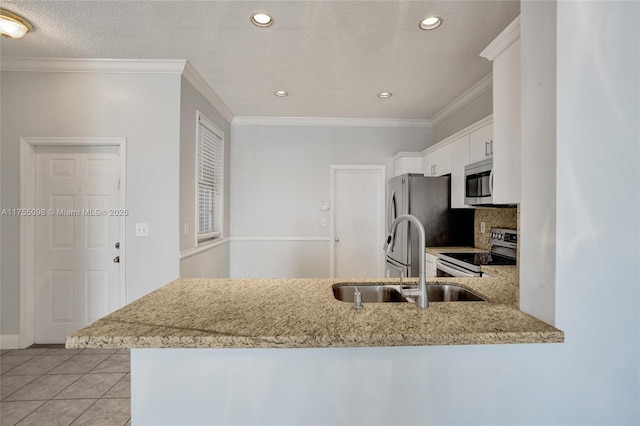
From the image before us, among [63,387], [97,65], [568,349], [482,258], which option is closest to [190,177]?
[97,65]

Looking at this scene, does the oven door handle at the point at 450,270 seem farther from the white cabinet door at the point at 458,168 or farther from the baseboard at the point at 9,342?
the baseboard at the point at 9,342

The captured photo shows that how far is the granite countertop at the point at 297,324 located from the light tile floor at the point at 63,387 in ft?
4.21

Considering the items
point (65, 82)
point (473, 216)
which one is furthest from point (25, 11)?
point (473, 216)

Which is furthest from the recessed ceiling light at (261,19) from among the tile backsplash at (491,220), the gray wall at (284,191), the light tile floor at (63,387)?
the light tile floor at (63,387)

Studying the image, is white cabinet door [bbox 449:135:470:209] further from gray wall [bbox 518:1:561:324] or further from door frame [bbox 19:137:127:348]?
door frame [bbox 19:137:127:348]

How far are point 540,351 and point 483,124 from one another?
2.04 meters

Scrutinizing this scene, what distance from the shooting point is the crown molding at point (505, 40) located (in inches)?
61.8

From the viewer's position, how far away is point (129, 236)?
2748 mm

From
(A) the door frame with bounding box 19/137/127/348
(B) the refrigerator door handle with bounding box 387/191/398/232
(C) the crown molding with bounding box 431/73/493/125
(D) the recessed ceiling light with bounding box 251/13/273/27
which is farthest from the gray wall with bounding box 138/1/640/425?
(B) the refrigerator door handle with bounding box 387/191/398/232

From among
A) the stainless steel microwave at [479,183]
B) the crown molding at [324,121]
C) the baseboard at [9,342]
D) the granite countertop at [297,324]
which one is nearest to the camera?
the granite countertop at [297,324]

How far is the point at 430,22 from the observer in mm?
2064

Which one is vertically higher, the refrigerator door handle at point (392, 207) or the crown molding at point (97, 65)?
the crown molding at point (97, 65)

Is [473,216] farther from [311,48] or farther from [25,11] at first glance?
[25,11]

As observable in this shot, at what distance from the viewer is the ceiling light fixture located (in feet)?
6.70
